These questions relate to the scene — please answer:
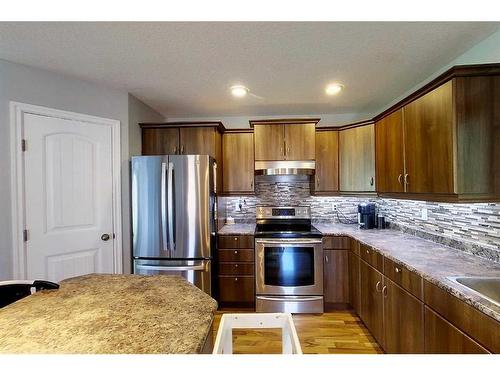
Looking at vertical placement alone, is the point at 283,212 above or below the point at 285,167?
below

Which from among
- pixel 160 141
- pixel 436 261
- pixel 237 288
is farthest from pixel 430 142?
pixel 160 141

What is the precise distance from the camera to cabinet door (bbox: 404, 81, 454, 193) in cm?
148

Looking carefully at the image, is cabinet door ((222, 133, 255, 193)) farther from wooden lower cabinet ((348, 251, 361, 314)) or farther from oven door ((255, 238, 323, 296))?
wooden lower cabinet ((348, 251, 361, 314))

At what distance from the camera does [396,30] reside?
1549mm

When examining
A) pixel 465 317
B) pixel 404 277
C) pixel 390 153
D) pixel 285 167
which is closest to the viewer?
pixel 465 317

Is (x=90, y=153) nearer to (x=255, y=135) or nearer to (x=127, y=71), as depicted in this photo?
(x=127, y=71)

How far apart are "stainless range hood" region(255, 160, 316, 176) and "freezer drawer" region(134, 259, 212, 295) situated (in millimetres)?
1228

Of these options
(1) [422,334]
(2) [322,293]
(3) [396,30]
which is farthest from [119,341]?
(2) [322,293]

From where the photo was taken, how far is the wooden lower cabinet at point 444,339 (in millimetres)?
1058

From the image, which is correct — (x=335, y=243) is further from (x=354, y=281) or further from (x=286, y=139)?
(x=286, y=139)

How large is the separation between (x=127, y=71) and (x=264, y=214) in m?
2.11

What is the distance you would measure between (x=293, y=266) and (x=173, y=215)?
134 centimetres

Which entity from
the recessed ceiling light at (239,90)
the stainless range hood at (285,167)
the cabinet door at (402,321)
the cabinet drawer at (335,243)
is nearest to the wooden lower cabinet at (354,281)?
the cabinet drawer at (335,243)

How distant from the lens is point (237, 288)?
272 centimetres
